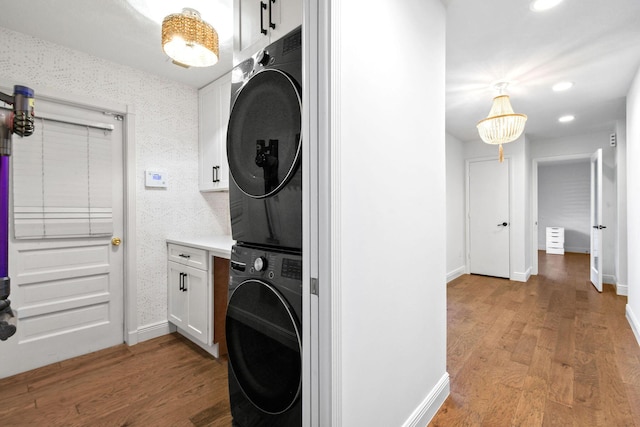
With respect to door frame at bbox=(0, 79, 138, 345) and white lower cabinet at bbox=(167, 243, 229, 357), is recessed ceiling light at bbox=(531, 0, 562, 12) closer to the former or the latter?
white lower cabinet at bbox=(167, 243, 229, 357)

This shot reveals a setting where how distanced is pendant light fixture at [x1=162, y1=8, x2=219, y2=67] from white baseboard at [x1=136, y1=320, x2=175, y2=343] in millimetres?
2178

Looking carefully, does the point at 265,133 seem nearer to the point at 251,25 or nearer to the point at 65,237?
the point at 251,25

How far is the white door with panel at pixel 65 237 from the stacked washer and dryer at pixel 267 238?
1715 millimetres

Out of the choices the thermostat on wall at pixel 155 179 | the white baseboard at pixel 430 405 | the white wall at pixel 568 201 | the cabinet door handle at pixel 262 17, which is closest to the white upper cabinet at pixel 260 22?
the cabinet door handle at pixel 262 17

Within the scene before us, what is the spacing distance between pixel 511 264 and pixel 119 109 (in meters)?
5.61

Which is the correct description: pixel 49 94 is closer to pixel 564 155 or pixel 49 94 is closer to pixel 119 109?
pixel 119 109

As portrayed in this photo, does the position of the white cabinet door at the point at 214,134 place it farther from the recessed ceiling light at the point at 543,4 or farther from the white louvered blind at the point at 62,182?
the recessed ceiling light at the point at 543,4

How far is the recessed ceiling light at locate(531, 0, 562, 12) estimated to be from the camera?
1.72 metres

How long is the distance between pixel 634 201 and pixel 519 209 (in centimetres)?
196

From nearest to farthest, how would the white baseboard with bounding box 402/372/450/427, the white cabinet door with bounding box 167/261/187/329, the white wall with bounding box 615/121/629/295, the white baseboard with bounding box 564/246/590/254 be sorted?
the white baseboard with bounding box 402/372/450/427 → the white cabinet door with bounding box 167/261/187/329 → the white wall with bounding box 615/121/629/295 → the white baseboard with bounding box 564/246/590/254

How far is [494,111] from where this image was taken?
279 cm

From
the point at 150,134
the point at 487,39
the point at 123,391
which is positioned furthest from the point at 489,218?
the point at 123,391

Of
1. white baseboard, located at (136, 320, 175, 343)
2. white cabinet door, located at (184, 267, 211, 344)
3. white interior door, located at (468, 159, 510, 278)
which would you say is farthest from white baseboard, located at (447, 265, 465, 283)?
white baseboard, located at (136, 320, 175, 343)

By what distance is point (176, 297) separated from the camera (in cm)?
255
